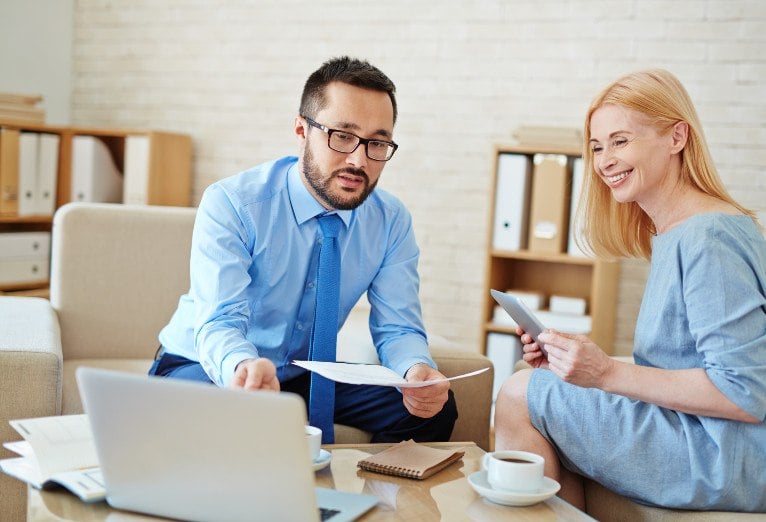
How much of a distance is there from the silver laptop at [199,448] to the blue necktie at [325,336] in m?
0.73

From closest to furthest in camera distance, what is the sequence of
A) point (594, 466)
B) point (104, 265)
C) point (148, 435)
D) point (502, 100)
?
point (148, 435) → point (594, 466) → point (104, 265) → point (502, 100)

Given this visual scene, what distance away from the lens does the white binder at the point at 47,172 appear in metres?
3.87

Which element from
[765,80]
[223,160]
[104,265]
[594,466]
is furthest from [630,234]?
[223,160]

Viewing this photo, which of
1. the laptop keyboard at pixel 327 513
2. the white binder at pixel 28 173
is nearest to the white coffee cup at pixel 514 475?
the laptop keyboard at pixel 327 513

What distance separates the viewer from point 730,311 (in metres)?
1.49

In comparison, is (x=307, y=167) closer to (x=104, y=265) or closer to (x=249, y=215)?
(x=249, y=215)

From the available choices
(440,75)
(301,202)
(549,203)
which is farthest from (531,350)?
(440,75)

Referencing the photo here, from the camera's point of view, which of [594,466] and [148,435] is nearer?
[148,435]

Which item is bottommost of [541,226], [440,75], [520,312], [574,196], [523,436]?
[523,436]

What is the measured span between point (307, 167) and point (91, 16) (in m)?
2.89

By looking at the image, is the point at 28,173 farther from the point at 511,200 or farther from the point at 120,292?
the point at 511,200

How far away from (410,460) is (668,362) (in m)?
0.51

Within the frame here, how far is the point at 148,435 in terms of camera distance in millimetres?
1134

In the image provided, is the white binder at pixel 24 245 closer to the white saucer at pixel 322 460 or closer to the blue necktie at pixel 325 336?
the blue necktie at pixel 325 336
